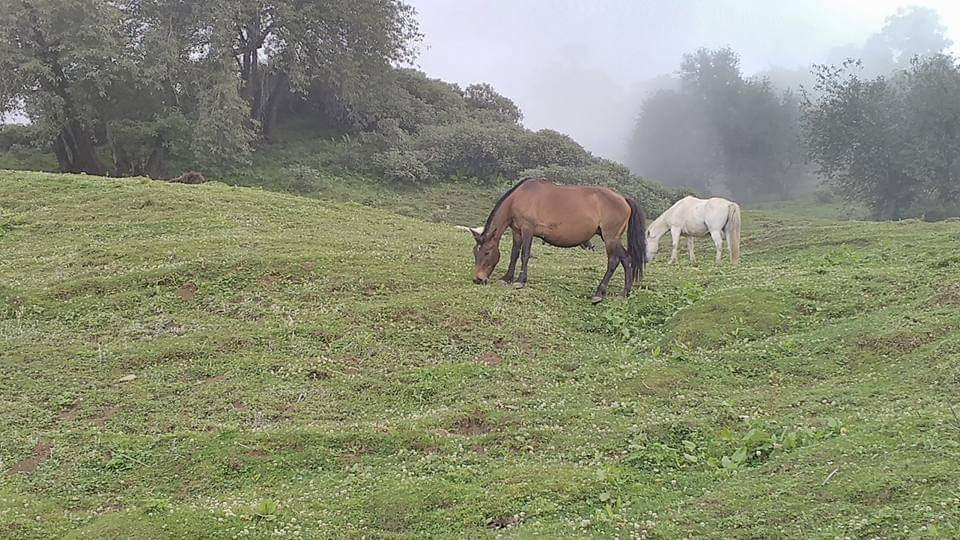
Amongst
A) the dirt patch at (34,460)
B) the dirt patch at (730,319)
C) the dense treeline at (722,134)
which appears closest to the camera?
the dirt patch at (34,460)

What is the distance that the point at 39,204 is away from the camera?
20.8m

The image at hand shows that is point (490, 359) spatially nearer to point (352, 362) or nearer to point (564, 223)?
point (352, 362)

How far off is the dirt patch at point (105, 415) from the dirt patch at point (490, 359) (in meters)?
4.59

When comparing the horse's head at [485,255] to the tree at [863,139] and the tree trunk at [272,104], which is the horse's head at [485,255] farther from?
the tree at [863,139]

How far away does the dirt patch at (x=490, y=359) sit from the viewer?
1171 cm

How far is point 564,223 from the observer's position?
50.2 ft

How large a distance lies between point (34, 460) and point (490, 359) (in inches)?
225

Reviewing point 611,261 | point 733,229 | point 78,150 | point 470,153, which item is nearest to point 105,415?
point 611,261

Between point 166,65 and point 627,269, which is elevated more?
point 166,65

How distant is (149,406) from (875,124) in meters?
38.5

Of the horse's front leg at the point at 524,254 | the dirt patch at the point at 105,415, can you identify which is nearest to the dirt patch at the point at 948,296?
the horse's front leg at the point at 524,254

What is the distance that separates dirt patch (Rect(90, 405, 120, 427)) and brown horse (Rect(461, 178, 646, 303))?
7.08 metres

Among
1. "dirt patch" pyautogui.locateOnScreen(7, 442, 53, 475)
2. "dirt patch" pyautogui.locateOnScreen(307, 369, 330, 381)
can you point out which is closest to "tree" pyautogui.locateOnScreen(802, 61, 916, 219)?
"dirt patch" pyautogui.locateOnScreen(307, 369, 330, 381)

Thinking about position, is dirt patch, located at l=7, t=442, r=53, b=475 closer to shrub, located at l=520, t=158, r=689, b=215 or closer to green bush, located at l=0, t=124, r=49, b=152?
shrub, located at l=520, t=158, r=689, b=215
